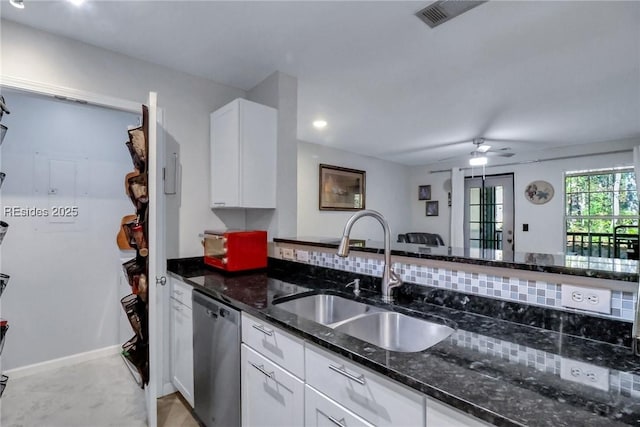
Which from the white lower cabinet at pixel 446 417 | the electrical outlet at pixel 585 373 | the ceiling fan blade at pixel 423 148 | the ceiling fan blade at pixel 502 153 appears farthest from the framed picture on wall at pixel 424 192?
the white lower cabinet at pixel 446 417

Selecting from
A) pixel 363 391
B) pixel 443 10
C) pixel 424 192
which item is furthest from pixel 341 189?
pixel 363 391

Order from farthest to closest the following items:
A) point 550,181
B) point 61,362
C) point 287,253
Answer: point 550,181, point 61,362, point 287,253

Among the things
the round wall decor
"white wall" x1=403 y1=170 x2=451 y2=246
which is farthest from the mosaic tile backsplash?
"white wall" x1=403 y1=170 x2=451 y2=246

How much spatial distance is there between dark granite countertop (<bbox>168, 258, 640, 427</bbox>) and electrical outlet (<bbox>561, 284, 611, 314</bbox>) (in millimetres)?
111

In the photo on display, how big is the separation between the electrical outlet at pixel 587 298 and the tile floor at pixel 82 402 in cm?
211

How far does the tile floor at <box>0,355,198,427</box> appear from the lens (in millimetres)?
1917

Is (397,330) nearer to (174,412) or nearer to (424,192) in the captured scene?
(174,412)

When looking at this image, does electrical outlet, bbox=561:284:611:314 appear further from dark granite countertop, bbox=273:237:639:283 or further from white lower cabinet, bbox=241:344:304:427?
white lower cabinet, bbox=241:344:304:427

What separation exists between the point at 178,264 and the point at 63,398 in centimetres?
119

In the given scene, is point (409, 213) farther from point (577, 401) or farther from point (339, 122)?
point (577, 401)

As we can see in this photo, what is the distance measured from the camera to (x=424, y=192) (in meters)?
6.45

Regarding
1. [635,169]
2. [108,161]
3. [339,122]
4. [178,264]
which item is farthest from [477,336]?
[635,169]

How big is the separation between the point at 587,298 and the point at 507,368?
463 mm

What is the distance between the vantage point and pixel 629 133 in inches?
160
